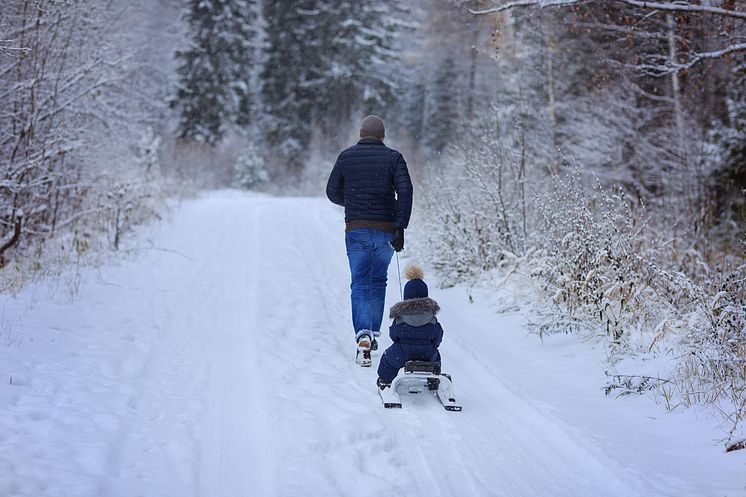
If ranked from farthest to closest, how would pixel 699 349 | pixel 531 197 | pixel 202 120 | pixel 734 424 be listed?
pixel 202 120 < pixel 531 197 < pixel 699 349 < pixel 734 424

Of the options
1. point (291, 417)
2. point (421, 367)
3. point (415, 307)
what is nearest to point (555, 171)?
point (415, 307)

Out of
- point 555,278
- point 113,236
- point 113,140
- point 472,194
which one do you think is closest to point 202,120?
point 113,140

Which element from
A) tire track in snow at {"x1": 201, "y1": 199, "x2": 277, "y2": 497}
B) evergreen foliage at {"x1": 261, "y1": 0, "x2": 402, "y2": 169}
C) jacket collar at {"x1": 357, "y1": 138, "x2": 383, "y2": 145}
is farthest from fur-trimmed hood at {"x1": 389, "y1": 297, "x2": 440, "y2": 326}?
evergreen foliage at {"x1": 261, "y1": 0, "x2": 402, "y2": 169}

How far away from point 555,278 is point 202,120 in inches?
1112

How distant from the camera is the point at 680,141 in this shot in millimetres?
12008

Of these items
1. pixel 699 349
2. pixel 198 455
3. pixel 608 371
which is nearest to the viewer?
pixel 198 455

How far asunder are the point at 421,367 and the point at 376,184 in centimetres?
183

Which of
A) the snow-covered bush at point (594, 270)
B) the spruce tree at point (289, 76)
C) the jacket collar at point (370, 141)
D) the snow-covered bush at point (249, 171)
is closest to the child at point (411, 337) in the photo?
the jacket collar at point (370, 141)

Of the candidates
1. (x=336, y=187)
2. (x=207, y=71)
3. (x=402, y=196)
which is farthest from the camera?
(x=207, y=71)

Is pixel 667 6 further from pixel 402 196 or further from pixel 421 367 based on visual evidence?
pixel 421 367

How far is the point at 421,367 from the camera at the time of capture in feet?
12.9

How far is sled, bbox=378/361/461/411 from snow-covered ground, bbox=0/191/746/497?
0.07 metres

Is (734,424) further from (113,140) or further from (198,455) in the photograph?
(113,140)

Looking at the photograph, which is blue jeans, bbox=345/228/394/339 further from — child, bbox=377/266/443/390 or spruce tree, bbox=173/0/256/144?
spruce tree, bbox=173/0/256/144
